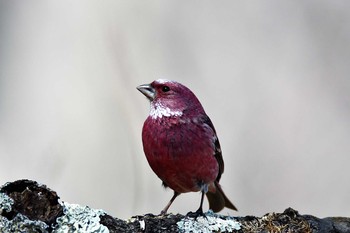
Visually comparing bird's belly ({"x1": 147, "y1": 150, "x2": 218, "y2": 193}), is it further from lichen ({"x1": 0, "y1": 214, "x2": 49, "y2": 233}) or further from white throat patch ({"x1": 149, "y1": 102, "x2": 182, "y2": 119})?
lichen ({"x1": 0, "y1": 214, "x2": 49, "y2": 233})

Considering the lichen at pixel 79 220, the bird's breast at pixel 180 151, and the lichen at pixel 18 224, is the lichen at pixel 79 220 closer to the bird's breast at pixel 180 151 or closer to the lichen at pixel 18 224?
the lichen at pixel 18 224

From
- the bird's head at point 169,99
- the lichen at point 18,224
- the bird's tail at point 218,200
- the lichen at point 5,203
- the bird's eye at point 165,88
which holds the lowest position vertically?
the lichen at point 18,224

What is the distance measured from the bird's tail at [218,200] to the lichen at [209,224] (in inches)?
72.6

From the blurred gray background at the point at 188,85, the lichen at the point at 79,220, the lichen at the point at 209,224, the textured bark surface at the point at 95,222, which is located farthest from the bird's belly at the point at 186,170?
the lichen at the point at 79,220

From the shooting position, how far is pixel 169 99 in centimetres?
487

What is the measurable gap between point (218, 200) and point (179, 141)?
1.03 m

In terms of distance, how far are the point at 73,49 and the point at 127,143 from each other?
0.88 metres

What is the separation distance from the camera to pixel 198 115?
4.82 metres

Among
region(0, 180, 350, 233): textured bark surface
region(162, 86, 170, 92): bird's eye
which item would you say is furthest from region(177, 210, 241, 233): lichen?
region(162, 86, 170, 92): bird's eye

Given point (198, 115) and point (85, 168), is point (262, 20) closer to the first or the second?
point (198, 115)

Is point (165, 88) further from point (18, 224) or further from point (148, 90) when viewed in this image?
point (18, 224)

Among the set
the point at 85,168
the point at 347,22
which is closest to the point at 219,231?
the point at 85,168

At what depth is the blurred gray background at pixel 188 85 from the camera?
18.4 ft

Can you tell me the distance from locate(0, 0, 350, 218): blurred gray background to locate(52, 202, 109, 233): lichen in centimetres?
243
